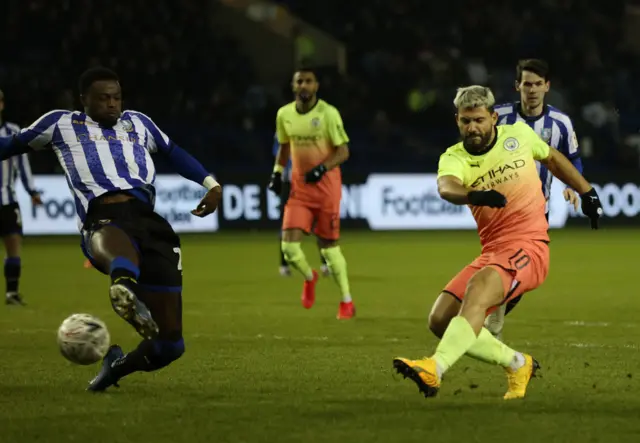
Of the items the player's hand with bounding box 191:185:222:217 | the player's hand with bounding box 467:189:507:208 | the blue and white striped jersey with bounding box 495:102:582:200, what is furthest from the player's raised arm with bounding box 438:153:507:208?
the blue and white striped jersey with bounding box 495:102:582:200

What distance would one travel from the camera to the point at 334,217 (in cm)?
1230

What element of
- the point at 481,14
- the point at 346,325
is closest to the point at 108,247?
the point at 346,325

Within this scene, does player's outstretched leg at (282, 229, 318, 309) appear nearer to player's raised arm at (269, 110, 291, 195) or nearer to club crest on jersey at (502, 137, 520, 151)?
player's raised arm at (269, 110, 291, 195)

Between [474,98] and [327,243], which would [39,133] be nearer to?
[474,98]

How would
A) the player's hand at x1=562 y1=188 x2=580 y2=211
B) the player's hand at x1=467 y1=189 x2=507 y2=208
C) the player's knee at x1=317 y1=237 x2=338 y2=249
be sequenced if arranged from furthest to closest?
the player's knee at x1=317 y1=237 x2=338 y2=249
the player's hand at x1=562 y1=188 x2=580 y2=211
the player's hand at x1=467 y1=189 x2=507 y2=208

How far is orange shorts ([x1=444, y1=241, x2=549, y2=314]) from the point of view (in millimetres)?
6832

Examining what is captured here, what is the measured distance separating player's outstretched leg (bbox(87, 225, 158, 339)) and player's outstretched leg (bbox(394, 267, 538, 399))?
1.20 m

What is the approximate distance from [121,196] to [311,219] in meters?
5.19

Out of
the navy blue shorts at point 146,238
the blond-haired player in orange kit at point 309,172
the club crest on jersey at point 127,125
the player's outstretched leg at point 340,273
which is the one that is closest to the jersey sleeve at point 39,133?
the club crest on jersey at point 127,125

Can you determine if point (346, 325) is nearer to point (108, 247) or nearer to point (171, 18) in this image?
point (108, 247)

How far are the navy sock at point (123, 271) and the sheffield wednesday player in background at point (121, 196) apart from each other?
0.01m

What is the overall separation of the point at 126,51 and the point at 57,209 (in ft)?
15.2

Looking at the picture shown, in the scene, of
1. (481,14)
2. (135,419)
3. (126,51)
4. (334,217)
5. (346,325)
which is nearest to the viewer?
(135,419)

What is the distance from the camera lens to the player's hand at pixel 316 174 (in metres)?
11.9
